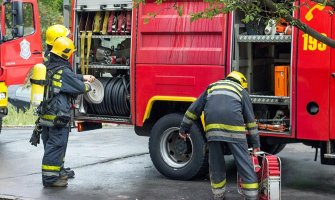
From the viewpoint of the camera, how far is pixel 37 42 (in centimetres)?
1191

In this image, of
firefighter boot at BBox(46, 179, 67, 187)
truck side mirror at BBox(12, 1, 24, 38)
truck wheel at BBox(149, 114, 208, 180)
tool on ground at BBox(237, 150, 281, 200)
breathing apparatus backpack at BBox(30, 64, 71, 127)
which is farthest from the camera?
truck side mirror at BBox(12, 1, 24, 38)

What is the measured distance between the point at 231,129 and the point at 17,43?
582 centimetres

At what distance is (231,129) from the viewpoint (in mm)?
6754

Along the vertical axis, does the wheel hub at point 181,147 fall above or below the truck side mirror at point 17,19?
below

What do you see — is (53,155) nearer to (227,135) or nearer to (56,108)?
(56,108)

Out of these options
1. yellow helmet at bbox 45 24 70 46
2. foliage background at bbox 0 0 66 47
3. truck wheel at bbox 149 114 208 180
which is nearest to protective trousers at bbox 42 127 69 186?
yellow helmet at bbox 45 24 70 46

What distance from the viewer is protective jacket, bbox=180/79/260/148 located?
22.1 feet

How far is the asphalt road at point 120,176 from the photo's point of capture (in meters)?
7.61

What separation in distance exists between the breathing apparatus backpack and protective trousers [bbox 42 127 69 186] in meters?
0.12

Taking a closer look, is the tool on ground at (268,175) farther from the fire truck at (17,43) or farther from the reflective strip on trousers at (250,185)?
the fire truck at (17,43)

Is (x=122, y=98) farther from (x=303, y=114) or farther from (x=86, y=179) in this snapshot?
(x=303, y=114)

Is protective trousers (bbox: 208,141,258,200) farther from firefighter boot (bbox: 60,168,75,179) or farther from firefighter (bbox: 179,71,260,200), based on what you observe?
firefighter boot (bbox: 60,168,75,179)

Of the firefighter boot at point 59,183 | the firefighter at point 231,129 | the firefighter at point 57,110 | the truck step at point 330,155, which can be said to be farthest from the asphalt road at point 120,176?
the firefighter at point 231,129

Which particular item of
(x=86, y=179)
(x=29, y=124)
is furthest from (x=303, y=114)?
(x=29, y=124)
